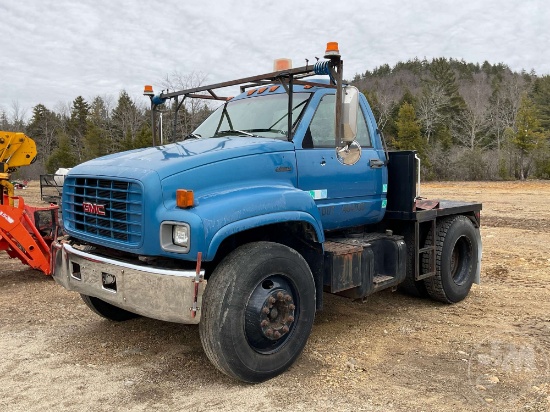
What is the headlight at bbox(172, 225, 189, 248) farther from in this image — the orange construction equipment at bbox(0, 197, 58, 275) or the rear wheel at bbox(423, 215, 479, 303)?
the orange construction equipment at bbox(0, 197, 58, 275)

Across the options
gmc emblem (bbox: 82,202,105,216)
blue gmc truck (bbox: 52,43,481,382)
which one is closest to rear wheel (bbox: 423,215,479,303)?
blue gmc truck (bbox: 52,43,481,382)

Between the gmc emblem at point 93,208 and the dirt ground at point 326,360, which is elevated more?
the gmc emblem at point 93,208

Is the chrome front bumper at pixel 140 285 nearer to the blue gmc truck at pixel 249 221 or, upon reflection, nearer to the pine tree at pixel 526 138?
the blue gmc truck at pixel 249 221

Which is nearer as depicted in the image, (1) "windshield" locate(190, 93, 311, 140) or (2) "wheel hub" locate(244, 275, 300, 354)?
(2) "wheel hub" locate(244, 275, 300, 354)

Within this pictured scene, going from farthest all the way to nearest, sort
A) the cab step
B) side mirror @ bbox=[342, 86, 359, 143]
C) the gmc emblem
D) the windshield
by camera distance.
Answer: the windshield → the cab step → side mirror @ bbox=[342, 86, 359, 143] → the gmc emblem

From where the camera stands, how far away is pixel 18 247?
6473 millimetres

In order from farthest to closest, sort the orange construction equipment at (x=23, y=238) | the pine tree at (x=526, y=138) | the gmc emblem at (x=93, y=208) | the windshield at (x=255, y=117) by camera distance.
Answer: the pine tree at (x=526, y=138)
the orange construction equipment at (x=23, y=238)
the windshield at (x=255, y=117)
the gmc emblem at (x=93, y=208)

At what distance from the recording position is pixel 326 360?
13.8ft

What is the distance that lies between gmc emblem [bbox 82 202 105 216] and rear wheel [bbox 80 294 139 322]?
126 centimetres

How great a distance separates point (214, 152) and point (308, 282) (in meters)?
1.27

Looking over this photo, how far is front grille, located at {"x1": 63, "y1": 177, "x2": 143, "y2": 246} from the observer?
143 inches

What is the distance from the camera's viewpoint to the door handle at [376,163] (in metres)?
5.06

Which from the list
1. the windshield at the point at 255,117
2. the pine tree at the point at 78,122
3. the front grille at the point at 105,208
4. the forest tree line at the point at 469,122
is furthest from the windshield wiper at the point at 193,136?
the pine tree at the point at 78,122

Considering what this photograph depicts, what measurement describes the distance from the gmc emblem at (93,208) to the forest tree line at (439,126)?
18.1 meters
